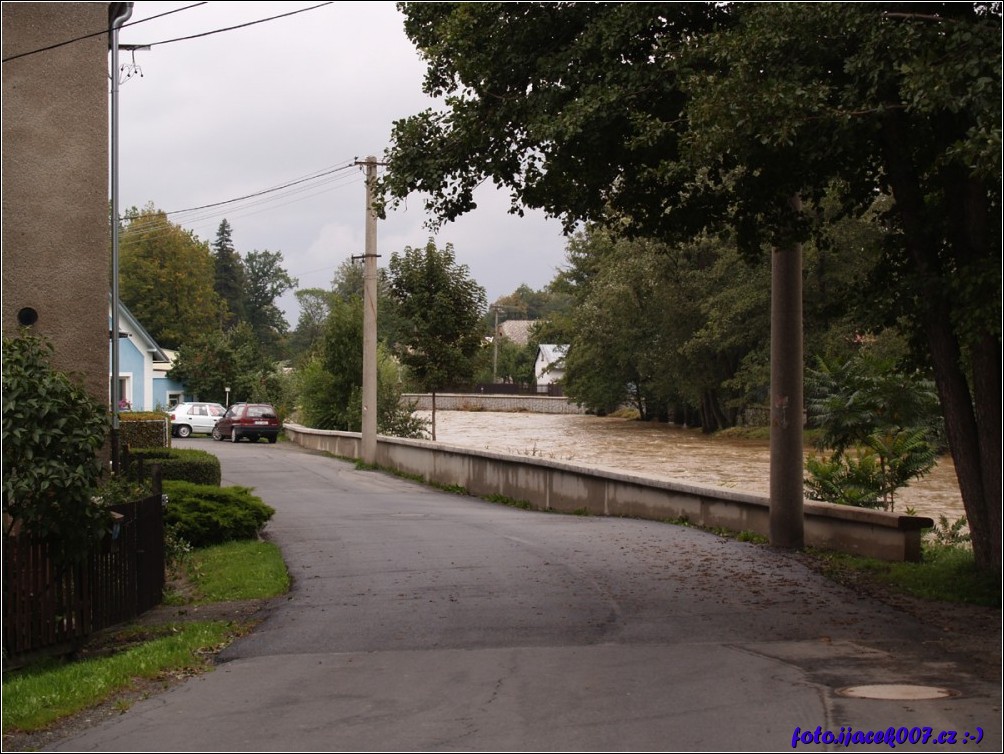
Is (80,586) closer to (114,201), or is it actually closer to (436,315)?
(114,201)

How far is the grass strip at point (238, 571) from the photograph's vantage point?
11.9 metres

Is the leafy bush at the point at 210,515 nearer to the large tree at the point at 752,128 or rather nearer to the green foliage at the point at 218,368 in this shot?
the large tree at the point at 752,128


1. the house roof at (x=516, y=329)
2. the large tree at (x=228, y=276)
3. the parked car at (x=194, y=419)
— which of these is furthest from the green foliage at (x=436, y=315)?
the house roof at (x=516, y=329)

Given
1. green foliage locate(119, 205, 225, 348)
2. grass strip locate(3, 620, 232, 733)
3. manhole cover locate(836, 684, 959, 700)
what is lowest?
grass strip locate(3, 620, 232, 733)

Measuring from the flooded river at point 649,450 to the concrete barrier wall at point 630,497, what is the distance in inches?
17.3

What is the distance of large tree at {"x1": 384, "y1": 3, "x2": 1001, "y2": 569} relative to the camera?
343 inches

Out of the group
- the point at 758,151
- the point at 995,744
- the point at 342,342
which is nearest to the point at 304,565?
the point at 758,151

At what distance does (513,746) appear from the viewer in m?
6.05

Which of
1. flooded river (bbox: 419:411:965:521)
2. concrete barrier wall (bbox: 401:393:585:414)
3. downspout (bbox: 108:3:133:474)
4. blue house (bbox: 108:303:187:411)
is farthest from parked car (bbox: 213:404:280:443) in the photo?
concrete barrier wall (bbox: 401:393:585:414)

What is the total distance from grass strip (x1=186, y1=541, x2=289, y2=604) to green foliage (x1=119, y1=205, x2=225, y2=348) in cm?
7840

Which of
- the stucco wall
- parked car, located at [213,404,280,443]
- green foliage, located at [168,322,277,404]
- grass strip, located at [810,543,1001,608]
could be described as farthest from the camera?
green foliage, located at [168,322,277,404]

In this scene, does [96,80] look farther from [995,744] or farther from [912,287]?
[995,744]

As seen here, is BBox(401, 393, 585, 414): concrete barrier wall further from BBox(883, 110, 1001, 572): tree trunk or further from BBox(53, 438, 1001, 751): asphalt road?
BBox(883, 110, 1001, 572): tree trunk

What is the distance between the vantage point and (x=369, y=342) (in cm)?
3425
